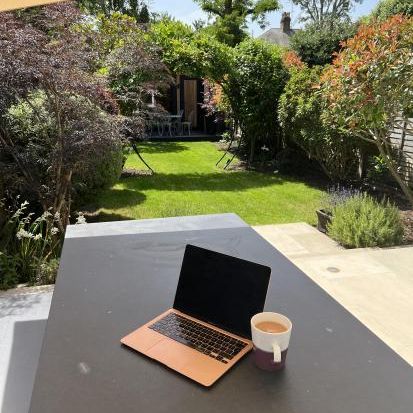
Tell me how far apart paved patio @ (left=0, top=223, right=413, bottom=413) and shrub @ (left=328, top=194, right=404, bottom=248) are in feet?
0.58

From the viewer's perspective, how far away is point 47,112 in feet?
15.3

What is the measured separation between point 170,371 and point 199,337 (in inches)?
7.9

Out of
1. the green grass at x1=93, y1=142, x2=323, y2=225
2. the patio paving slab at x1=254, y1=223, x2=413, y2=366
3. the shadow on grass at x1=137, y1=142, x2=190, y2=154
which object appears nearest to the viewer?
the patio paving slab at x1=254, y1=223, x2=413, y2=366

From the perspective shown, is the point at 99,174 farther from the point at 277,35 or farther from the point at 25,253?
the point at 277,35

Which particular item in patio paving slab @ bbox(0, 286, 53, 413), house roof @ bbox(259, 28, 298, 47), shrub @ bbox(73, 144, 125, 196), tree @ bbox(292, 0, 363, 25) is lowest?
patio paving slab @ bbox(0, 286, 53, 413)

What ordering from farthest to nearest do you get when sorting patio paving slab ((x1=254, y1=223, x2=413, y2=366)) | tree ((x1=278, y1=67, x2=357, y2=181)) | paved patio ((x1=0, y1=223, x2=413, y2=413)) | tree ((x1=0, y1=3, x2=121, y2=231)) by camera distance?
tree ((x1=278, y1=67, x2=357, y2=181)), tree ((x1=0, y1=3, x2=121, y2=231)), patio paving slab ((x1=254, y1=223, x2=413, y2=366)), paved patio ((x1=0, y1=223, x2=413, y2=413))

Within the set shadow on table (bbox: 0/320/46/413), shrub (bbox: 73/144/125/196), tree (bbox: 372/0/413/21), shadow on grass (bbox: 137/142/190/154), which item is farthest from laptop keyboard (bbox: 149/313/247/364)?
tree (bbox: 372/0/413/21)

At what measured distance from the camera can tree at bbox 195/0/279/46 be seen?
21.0 meters

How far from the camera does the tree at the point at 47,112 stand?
3951 millimetres

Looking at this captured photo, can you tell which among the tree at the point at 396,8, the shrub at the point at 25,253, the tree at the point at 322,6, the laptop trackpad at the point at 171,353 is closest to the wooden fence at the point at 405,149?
the shrub at the point at 25,253

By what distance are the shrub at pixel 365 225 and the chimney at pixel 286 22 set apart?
2145 centimetres

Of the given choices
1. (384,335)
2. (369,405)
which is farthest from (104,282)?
(384,335)

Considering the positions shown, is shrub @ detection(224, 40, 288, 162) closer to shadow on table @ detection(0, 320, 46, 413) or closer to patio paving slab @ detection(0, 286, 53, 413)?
patio paving slab @ detection(0, 286, 53, 413)

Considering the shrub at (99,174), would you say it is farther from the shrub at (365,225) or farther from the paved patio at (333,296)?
the shrub at (365,225)
